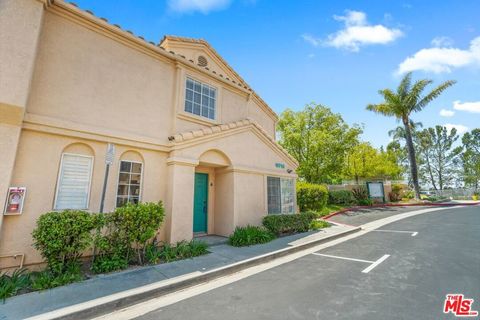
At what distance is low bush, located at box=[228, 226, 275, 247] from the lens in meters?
8.15

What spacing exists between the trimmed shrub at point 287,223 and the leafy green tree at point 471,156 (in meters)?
55.7

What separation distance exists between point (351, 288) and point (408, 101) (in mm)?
26806

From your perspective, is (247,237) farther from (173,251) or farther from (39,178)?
(39,178)

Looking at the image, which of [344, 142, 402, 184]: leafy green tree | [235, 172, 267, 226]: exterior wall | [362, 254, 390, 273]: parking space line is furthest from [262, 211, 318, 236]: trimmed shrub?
[344, 142, 402, 184]: leafy green tree

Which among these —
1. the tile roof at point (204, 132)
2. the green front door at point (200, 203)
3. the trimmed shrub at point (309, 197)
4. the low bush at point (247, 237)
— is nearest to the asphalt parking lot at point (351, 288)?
the low bush at point (247, 237)

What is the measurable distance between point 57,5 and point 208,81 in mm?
5344

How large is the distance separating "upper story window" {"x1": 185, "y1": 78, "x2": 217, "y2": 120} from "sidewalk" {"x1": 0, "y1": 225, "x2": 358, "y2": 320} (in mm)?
5507

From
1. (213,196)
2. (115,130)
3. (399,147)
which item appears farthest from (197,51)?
(399,147)

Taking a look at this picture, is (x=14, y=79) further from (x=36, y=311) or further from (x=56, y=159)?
(x=36, y=311)

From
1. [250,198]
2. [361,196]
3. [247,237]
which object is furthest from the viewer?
[361,196]

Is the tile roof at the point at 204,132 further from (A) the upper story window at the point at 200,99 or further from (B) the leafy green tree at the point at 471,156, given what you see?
(B) the leafy green tree at the point at 471,156

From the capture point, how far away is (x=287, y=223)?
34.4 feet

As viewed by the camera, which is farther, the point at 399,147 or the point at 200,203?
the point at 399,147

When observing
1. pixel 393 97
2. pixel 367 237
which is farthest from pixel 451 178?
pixel 367 237
